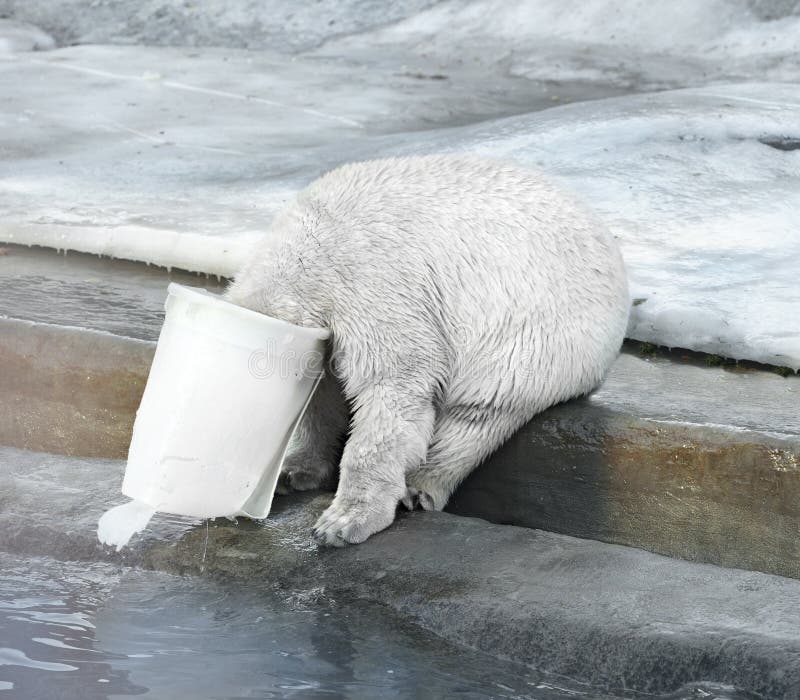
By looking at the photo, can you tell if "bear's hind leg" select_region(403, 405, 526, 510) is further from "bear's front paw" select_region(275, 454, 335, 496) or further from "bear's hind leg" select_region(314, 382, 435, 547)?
"bear's front paw" select_region(275, 454, 335, 496)

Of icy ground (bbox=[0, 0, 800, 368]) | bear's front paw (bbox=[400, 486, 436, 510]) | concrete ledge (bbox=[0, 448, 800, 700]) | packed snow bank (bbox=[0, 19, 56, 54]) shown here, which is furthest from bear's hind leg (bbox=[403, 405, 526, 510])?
packed snow bank (bbox=[0, 19, 56, 54])

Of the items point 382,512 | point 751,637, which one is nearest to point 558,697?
point 751,637

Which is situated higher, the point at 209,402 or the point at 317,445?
the point at 209,402

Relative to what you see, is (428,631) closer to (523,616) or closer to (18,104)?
(523,616)

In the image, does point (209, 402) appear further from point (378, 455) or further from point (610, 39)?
point (610, 39)

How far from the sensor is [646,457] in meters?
2.88

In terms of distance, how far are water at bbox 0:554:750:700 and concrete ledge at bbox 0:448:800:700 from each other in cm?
4

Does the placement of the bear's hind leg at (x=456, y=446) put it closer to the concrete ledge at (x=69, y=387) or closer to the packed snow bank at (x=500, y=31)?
the concrete ledge at (x=69, y=387)

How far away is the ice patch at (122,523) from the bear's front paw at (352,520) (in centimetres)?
43

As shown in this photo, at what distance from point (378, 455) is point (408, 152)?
281cm

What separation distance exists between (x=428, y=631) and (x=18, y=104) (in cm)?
547

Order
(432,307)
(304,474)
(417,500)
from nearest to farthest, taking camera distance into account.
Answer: (432,307) → (417,500) → (304,474)

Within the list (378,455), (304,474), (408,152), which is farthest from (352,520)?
(408,152)

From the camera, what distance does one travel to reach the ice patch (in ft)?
9.24
